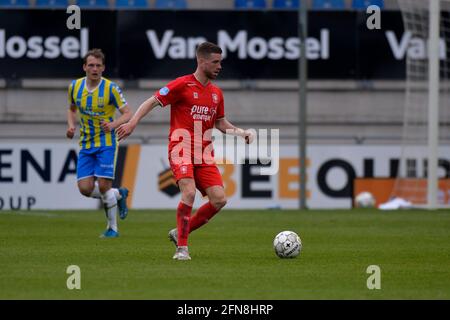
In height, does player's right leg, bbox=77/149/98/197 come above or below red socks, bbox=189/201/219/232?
above

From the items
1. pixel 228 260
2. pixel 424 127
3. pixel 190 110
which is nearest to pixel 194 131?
pixel 190 110

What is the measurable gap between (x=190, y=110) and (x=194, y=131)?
0.69 ft

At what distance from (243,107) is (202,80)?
15.2m

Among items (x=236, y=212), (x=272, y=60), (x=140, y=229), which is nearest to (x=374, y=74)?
(x=272, y=60)

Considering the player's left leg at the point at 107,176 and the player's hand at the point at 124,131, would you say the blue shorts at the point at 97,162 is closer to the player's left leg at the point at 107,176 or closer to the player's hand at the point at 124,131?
the player's left leg at the point at 107,176

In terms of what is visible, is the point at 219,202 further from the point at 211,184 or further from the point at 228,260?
the point at 228,260

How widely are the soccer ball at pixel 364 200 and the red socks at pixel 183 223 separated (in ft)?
39.5

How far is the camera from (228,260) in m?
11.1

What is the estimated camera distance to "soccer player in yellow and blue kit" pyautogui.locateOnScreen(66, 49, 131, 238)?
14.1 metres

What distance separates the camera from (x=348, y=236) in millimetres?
14695

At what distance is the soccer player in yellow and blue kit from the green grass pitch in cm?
63

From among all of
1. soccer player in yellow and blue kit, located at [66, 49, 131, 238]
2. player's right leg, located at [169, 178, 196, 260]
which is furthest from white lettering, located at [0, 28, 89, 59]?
player's right leg, located at [169, 178, 196, 260]

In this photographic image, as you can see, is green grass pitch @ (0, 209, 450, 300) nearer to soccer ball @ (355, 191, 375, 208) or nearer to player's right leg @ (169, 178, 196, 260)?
player's right leg @ (169, 178, 196, 260)
